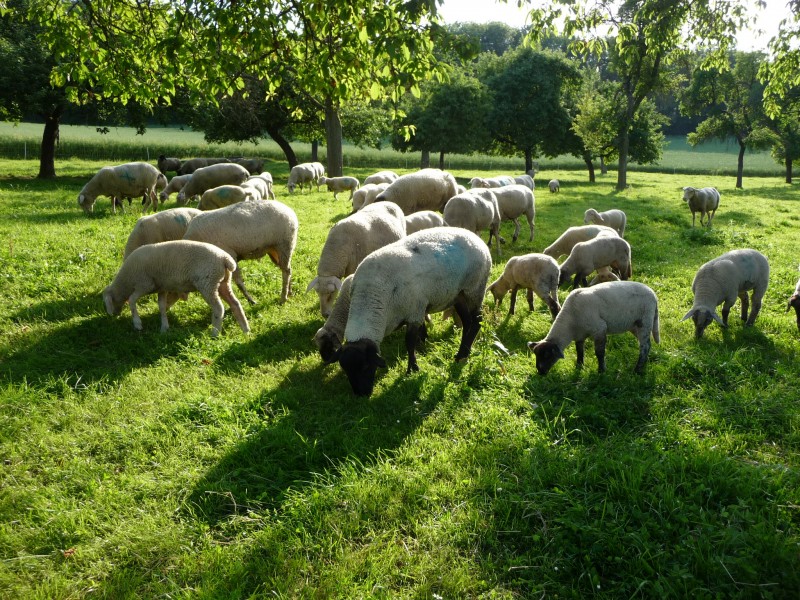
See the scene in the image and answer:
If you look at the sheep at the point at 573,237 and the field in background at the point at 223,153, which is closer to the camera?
the sheep at the point at 573,237

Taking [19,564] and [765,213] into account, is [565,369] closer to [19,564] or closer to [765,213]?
[19,564]

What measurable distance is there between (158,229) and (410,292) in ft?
16.7

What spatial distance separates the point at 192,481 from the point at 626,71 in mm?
29997

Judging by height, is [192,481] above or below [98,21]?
below

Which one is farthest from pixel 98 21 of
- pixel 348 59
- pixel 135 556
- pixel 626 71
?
pixel 626 71

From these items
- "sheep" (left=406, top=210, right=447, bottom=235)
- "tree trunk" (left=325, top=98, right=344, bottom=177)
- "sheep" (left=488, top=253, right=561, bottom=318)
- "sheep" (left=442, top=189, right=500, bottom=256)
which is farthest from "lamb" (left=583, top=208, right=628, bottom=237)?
"tree trunk" (left=325, top=98, right=344, bottom=177)

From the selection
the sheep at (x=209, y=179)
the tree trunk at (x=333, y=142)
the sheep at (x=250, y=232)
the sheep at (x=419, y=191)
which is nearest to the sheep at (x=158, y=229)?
the sheep at (x=250, y=232)

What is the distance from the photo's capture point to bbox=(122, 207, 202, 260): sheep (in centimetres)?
845

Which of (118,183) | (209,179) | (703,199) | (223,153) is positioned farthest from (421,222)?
(223,153)

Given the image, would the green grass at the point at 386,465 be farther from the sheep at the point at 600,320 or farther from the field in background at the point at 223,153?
the field in background at the point at 223,153

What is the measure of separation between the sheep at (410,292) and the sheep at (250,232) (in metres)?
3.12

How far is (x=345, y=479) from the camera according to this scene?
399 centimetres

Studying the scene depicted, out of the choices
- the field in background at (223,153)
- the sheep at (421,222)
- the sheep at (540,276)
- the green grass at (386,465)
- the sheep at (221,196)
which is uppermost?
the field in background at (223,153)

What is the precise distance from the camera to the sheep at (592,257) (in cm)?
925
